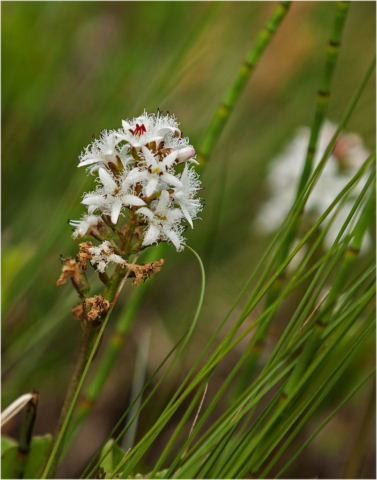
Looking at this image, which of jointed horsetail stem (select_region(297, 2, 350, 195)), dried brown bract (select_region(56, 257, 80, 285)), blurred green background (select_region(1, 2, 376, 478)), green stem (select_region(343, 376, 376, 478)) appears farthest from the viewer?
blurred green background (select_region(1, 2, 376, 478))

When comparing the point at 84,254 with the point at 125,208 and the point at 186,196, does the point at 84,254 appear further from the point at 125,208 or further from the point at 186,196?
the point at 186,196

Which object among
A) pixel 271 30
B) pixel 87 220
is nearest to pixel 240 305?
pixel 271 30

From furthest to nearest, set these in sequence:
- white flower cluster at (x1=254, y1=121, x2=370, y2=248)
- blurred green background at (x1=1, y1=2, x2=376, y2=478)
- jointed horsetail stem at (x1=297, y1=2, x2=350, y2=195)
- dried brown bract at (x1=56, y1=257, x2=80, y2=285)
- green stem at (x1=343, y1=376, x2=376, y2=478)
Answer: white flower cluster at (x1=254, y1=121, x2=370, y2=248) → blurred green background at (x1=1, y1=2, x2=376, y2=478) → green stem at (x1=343, y1=376, x2=376, y2=478) → jointed horsetail stem at (x1=297, y1=2, x2=350, y2=195) → dried brown bract at (x1=56, y1=257, x2=80, y2=285)

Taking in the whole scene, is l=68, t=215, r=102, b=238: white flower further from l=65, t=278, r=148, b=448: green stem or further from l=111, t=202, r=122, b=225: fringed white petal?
l=65, t=278, r=148, b=448: green stem

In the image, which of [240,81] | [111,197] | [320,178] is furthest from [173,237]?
[320,178]

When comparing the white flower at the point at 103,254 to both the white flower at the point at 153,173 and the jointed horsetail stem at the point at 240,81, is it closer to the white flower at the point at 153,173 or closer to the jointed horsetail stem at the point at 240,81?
the white flower at the point at 153,173

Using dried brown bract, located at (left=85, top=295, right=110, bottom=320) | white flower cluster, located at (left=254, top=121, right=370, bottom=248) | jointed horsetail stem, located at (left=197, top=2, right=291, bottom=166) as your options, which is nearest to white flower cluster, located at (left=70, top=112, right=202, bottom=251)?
dried brown bract, located at (left=85, top=295, right=110, bottom=320)

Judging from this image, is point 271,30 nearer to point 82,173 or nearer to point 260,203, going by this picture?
point 82,173

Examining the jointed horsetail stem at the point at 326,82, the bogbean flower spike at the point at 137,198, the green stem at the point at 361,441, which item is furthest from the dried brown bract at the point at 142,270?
the green stem at the point at 361,441
